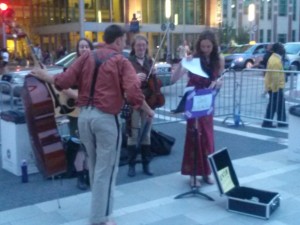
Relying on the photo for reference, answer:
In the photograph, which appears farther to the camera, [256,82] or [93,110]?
[256,82]

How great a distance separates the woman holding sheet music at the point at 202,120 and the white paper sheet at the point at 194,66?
0.42ft

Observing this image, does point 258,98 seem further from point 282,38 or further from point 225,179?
point 282,38

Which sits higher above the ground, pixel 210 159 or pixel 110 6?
pixel 110 6

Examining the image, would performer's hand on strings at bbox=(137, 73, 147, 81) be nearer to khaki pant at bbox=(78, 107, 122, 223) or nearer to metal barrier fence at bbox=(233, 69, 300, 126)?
khaki pant at bbox=(78, 107, 122, 223)

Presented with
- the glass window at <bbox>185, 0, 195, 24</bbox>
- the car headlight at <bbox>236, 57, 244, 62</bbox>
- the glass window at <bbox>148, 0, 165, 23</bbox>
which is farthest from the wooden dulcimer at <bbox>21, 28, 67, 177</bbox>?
the glass window at <bbox>185, 0, 195, 24</bbox>

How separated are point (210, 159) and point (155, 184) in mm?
1091

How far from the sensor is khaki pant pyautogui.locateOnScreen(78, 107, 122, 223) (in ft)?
14.0

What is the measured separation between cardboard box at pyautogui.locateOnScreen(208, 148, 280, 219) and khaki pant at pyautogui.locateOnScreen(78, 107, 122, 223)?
1231mm

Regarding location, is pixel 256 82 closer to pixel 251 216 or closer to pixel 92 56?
pixel 251 216

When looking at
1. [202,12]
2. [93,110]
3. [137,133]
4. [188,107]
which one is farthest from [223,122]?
[202,12]

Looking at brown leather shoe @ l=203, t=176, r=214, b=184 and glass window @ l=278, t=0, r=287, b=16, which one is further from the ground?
glass window @ l=278, t=0, r=287, b=16

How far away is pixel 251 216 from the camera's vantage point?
4.86 meters

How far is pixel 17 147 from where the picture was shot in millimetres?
6332

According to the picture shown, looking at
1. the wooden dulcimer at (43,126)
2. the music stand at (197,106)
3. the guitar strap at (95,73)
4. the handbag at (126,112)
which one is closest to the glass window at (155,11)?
the handbag at (126,112)
